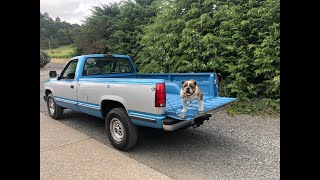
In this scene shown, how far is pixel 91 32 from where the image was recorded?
13820 millimetres

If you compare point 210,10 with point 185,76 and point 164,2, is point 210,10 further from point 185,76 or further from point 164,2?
point 185,76

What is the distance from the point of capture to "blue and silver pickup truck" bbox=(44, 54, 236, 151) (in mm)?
3396

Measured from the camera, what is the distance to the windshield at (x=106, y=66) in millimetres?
5247

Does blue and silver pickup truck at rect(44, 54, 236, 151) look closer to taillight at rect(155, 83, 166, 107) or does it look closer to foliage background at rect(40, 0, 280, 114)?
taillight at rect(155, 83, 166, 107)

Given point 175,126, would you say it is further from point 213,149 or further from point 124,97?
point 213,149

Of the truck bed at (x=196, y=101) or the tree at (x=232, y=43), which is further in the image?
the tree at (x=232, y=43)

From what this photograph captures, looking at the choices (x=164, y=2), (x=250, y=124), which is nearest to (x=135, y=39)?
(x=164, y=2)

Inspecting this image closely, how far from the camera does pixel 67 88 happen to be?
17.6 ft

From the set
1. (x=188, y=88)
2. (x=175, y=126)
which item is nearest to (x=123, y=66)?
(x=188, y=88)

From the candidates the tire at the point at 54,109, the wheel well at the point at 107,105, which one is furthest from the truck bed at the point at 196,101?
the tire at the point at 54,109

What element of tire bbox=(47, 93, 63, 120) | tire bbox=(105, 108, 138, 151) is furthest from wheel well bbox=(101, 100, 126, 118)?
tire bbox=(47, 93, 63, 120)

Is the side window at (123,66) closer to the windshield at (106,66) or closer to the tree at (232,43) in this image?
the windshield at (106,66)

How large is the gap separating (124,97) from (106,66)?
211 centimetres

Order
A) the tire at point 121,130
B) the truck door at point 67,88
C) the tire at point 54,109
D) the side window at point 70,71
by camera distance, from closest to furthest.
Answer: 1. the tire at point 121,130
2. the truck door at point 67,88
3. the side window at point 70,71
4. the tire at point 54,109
